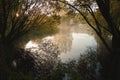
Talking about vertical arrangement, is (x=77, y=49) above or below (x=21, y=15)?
below

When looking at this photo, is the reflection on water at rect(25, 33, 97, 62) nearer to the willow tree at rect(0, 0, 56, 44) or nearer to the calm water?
the calm water

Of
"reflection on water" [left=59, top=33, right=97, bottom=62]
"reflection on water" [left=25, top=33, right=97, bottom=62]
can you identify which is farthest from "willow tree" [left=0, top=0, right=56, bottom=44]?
"reflection on water" [left=59, top=33, right=97, bottom=62]

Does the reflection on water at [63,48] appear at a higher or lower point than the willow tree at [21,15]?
lower

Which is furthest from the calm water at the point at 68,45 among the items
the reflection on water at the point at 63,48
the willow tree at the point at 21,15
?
the willow tree at the point at 21,15

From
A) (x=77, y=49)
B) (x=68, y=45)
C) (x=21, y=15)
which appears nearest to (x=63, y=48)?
(x=77, y=49)

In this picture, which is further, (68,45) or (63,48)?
(68,45)

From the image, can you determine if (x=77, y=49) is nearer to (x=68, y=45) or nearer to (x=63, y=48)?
(x=63, y=48)

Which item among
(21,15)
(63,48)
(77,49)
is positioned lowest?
(77,49)

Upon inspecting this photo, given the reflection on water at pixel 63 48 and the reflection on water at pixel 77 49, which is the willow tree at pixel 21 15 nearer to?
the reflection on water at pixel 63 48

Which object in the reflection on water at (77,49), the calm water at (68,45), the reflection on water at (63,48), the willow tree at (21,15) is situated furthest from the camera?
the calm water at (68,45)

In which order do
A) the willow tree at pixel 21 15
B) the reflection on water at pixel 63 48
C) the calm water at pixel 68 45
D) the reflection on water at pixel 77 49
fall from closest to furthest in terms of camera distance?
1. the willow tree at pixel 21 15
2. the reflection on water at pixel 63 48
3. the reflection on water at pixel 77 49
4. the calm water at pixel 68 45

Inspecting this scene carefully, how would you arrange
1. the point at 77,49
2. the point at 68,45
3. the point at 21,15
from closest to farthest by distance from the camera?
1. the point at 21,15
2. the point at 77,49
3. the point at 68,45

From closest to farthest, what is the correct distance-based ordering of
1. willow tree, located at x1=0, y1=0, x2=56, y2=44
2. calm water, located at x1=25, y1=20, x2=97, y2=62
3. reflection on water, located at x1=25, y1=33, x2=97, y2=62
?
1. willow tree, located at x1=0, y1=0, x2=56, y2=44
2. reflection on water, located at x1=25, y1=33, x2=97, y2=62
3. calm water, located at x1=25, y1=20, x2=97, y2=62

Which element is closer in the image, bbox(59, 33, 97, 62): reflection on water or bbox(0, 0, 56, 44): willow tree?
bbox(0, 0, 56, 44): willow tree
